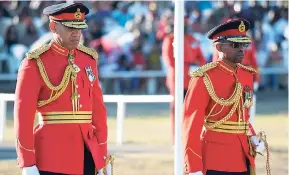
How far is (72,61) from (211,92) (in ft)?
3.31

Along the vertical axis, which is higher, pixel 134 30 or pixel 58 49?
pixel 134 30

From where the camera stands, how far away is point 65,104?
6.44 m

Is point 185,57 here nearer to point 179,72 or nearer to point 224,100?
point 179,72

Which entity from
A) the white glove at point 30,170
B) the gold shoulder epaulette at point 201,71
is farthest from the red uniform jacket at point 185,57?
the white glove at point 30,170

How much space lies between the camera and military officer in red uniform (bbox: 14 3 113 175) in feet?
20.9

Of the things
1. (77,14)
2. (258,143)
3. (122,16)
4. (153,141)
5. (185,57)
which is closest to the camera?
(77,14)

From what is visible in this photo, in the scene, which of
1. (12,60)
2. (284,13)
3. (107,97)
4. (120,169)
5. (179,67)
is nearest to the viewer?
(179,67)

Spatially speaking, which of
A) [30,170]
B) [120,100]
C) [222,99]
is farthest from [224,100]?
[120,100]

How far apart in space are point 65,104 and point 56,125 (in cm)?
15

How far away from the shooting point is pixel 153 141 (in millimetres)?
14602

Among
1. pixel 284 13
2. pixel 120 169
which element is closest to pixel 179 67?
pixel 120 169

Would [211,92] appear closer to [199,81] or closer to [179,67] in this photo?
[199,81]

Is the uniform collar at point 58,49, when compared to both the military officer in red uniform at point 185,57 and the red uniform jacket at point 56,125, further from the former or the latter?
the military officer in red uniform at point 185,57

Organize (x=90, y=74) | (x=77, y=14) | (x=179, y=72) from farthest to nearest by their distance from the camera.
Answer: (x=179, y=72)
(x=90, y=74)
(x=77, y=14)
